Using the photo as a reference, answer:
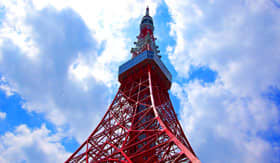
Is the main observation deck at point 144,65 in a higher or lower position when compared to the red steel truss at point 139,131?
higher

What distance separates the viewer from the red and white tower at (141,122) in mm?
14766

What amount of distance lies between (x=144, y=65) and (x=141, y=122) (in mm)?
6202

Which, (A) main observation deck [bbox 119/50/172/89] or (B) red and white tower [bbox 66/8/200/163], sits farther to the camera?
(A) main observation deck [bbox 119/50/172/89]

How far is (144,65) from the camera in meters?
23.4

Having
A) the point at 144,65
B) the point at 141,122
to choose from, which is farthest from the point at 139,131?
the point at 144,65

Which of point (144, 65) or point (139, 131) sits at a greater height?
point (144, 65)

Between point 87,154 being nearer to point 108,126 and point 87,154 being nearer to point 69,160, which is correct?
point 69,160

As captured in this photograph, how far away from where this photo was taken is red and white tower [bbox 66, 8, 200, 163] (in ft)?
48.4

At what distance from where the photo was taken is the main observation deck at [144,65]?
2322 centimetres

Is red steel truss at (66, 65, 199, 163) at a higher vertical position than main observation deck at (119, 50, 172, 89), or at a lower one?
lower

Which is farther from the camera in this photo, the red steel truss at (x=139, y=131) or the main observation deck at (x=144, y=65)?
the main observation deck at (x=144, y=65)

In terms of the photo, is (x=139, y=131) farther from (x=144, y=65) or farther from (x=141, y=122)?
(x=144, y=65)

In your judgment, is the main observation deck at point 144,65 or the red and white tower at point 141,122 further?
the main observation deck at point 144,65

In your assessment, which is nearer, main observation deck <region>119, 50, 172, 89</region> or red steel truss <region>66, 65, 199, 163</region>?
red steel truss <region>66, 65, 199, 163</region>
